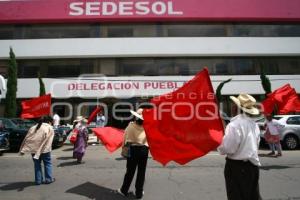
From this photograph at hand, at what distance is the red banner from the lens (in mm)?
28156

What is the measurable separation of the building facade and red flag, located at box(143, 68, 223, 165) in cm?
2156

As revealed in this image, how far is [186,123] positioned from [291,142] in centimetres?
1110

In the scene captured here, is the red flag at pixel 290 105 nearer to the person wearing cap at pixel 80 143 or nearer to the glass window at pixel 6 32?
the person wearing cap at pixel 80 143

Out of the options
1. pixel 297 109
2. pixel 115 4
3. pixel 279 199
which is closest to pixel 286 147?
pixel 297 109

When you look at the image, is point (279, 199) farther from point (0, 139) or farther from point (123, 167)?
point (0, 139)

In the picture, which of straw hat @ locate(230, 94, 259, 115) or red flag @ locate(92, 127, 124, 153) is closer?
straw hat @ locate(230, 94, 259, 115)

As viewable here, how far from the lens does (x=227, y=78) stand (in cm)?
2823

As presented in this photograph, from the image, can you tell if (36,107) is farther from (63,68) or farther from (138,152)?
(63,68)

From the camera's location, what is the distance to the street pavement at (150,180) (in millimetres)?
6996

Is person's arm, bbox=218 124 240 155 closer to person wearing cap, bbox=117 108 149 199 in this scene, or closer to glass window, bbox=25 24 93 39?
person wearing cap, bbox=117 108 149 199

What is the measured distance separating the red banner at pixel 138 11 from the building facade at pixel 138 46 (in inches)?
3.2

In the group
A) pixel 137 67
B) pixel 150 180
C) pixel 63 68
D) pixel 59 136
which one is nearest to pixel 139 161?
pixel 150 180

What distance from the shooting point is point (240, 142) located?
4.37m

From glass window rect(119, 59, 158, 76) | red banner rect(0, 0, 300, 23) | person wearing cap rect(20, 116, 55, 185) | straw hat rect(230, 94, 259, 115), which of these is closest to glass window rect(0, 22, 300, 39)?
red banner rect(0, 0, 300, 23)
